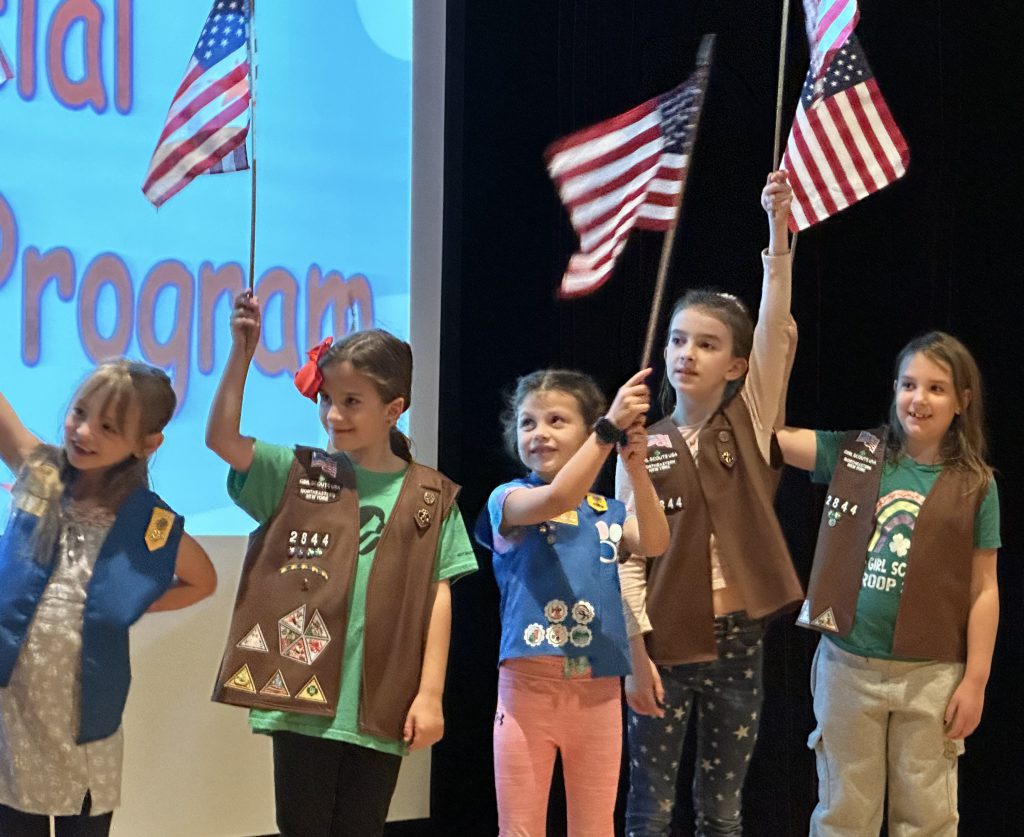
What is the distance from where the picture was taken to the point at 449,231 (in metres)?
3.58

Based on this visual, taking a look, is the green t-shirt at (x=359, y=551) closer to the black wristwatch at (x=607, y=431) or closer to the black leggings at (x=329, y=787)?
the black leggings at (x=329, y=787)

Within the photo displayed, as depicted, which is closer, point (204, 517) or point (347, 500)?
point (347, 500)

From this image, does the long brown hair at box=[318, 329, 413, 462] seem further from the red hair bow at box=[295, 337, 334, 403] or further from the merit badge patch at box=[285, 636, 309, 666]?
the merit badge patch at box=[285, 636, 309, 666]

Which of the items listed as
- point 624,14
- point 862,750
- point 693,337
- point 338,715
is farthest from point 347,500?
point 624,14

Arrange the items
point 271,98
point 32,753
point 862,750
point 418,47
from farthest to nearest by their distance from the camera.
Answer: point 418,47
point 271,98
point 862,750
point 32,753

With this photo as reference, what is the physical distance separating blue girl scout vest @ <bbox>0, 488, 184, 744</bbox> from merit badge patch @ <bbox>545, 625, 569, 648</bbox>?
→ 712 millimetres

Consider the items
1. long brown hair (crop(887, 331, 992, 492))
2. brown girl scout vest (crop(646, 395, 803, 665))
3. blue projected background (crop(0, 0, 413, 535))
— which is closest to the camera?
brown girl scout vest (crop(646, 395, 803, 665))

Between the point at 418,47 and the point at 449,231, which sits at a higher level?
the point at 418,47

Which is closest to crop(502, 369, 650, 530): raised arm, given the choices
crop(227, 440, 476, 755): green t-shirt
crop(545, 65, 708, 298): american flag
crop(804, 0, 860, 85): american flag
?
crop(227, 440, 476, 755): green t-shirt

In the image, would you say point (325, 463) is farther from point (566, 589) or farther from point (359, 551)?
point (566, 589)

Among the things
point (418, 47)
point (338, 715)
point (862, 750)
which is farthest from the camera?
point (418, 47)

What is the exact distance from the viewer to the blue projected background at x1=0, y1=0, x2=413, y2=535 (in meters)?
2.97

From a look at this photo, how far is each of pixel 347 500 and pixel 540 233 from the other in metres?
1.50

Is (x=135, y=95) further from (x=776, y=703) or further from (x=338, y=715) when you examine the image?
(x=776, y=703)
